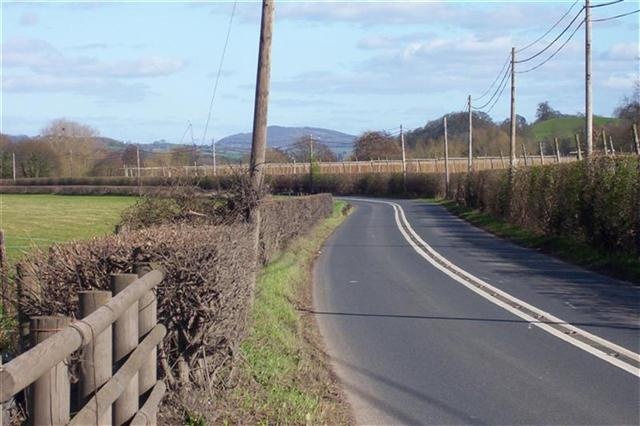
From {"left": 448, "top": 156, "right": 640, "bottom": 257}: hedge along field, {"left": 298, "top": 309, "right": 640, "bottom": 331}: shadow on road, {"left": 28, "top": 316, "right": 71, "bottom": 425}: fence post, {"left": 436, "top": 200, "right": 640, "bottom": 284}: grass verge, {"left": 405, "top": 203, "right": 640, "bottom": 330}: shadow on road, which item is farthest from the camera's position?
{"left": 448, "top": 156, "right": 640, "bottom": 257}: hedge along field

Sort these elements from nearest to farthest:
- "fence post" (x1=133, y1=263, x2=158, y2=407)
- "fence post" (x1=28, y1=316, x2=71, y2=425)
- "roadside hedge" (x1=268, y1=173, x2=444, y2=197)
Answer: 1. "fence post" (x1=28, y1=316, x2=71, y2=425)
2. "fence post" (x1=133, y1=263, x2=158, y2=407)
3. "roadside hedge" (x1=268, y1=173, x2=444, y2=197)

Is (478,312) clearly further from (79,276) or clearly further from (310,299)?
(79,276)

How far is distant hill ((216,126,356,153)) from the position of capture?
2618cm

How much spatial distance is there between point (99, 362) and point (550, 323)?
905 cm

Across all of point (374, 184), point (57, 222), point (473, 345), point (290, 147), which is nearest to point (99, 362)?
point (473, 345)

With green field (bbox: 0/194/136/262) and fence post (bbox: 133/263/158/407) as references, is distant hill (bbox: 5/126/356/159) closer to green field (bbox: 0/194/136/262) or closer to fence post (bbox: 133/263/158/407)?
green field (bbox: 0/194/136/262)

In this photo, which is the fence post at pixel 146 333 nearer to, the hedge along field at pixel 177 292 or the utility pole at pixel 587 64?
the hedge along field at pixel 177 292

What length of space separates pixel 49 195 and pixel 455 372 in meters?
74.7

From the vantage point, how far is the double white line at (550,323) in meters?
10.4

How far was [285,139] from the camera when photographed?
276 ft

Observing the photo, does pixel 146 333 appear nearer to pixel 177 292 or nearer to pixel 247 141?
pixel 177 292

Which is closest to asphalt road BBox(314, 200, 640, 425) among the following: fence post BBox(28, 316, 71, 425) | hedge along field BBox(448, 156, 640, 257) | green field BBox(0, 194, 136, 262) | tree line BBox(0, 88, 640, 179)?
hedge along field BBox(448, 156, 640, 257)

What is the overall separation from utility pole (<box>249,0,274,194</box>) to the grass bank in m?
2.04

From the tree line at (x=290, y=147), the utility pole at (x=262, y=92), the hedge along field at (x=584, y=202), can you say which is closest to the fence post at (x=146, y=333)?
the utility pole at (x=262, y=92)
